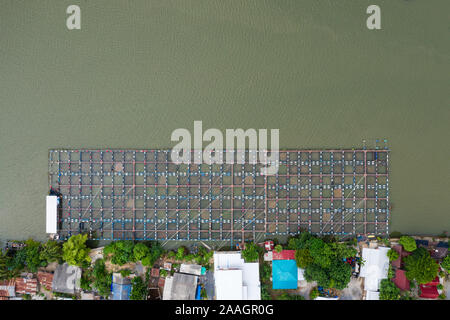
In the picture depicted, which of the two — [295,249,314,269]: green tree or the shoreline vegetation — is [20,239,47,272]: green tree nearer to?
the shoreline vegetation

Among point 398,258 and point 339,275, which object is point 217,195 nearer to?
point 339,275

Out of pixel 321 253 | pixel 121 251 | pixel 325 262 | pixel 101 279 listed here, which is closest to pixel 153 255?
pixel 121 251

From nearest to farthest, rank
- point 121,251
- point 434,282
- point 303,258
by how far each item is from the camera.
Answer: point 303,258
point 434,282
point 121,251

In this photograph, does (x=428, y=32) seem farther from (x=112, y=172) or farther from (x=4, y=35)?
(x=4, y=35)

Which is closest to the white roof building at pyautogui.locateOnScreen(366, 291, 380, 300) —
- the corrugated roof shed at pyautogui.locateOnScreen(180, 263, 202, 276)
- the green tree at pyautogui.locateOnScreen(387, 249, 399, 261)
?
the green tree at pyautogui.locateOnScreen(387, 249, 399, 261)

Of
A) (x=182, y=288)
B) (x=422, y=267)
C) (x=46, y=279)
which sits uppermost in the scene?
(x=422, y=267)

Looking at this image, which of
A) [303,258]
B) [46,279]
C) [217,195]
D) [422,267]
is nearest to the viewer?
[422,267]

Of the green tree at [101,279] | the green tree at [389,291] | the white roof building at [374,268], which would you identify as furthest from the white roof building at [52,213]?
the green tree at [389,291]
